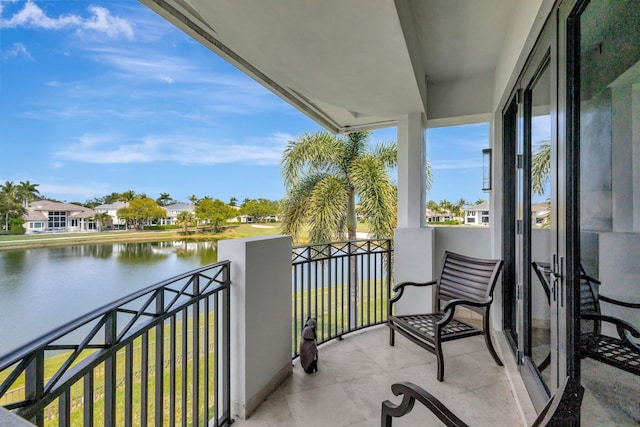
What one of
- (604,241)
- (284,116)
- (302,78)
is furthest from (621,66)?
(284,116)


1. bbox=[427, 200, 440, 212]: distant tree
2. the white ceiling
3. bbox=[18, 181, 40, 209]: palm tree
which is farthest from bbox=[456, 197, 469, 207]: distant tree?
bbox=[18, 181, 40, 209]: palm tree

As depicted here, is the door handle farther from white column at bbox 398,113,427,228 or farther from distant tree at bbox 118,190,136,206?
distant tree at bbox 118,190,136,206

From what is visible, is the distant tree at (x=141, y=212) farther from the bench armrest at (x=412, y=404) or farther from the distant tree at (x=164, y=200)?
the bench armrest at (x=412, y=404)

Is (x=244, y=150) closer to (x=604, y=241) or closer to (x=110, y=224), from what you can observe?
→ (x=110, y=224)

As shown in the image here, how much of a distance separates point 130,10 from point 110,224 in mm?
8296

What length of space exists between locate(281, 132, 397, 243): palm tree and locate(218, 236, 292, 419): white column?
3806 millimetres

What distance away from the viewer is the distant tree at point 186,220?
6477 mm

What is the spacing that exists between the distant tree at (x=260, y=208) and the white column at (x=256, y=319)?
4.63 meters

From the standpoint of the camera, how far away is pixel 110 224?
5102 millimetres

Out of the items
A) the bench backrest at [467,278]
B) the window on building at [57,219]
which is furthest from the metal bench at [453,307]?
the window on building at [57,219]

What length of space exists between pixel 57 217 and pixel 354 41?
4501 mm

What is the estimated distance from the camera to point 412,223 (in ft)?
11.9

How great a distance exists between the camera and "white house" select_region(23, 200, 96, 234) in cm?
361

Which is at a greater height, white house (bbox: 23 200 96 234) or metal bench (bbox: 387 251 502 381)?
white house (bbox: 23 200 96 234)
